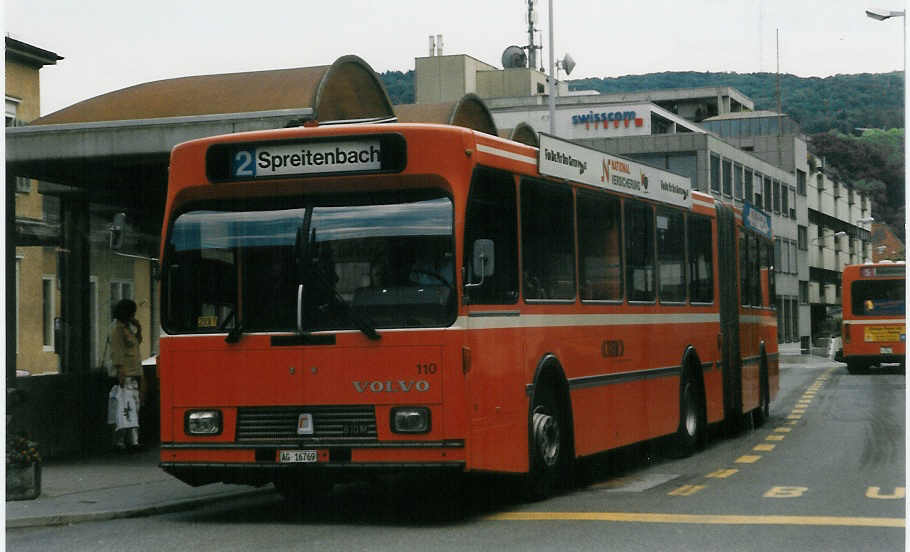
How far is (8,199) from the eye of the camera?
1627 centimetres

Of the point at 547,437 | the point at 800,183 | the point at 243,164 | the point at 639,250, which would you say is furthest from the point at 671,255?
the point at 800,183

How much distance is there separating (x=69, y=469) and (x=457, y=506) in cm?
540

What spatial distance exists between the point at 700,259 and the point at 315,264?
8301 mm

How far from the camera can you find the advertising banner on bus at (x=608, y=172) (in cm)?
1295

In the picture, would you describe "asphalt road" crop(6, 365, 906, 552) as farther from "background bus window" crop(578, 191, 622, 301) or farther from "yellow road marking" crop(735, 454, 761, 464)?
"background bus window" crop(578, 191, 622, 301)

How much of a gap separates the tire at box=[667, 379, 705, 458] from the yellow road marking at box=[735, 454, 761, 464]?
28.8 inches

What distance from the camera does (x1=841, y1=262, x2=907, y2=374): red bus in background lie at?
39.2m

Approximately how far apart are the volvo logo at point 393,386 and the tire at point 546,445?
1.51 m

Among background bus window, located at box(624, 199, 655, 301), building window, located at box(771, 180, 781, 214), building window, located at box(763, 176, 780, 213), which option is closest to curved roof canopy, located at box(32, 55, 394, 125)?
background bus window, located at box(624, 199, 655, 301)

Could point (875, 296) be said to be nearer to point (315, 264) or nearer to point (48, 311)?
point (48, 311)

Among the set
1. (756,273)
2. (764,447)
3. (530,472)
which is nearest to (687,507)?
(530,472)

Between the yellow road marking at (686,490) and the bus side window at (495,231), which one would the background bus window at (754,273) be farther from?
the bus side window at (495,231)

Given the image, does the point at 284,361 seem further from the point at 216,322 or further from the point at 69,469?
the point at 69,469

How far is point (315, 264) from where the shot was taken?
11.2 m
